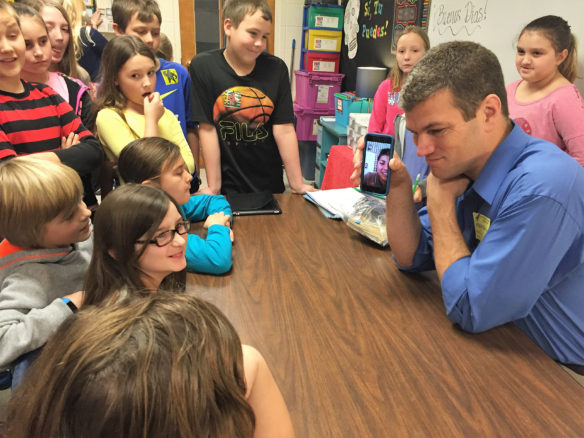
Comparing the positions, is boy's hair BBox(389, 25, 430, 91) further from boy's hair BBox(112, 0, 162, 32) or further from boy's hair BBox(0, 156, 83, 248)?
boy's hair BBox(0, 156, 83, 248)

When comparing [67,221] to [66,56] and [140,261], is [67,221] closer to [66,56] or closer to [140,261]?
[140,261]

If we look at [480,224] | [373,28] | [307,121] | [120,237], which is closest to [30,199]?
[120,237]

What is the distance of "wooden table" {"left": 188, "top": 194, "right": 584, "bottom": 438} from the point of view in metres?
0.76

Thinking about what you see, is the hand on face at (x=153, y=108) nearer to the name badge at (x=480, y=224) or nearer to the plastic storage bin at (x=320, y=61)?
the name badge at (x=480, y=224)

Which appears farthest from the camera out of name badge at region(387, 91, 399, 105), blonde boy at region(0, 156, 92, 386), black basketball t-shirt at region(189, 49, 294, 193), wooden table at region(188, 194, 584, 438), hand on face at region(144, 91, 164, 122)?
name badge at region(387, 91, 399, 105)

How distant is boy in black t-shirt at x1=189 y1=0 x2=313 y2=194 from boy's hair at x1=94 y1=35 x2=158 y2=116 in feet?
0.99

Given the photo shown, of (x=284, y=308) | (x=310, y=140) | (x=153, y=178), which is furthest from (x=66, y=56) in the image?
(x=310, y=140)

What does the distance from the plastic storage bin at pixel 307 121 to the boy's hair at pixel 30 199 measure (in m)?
4.15

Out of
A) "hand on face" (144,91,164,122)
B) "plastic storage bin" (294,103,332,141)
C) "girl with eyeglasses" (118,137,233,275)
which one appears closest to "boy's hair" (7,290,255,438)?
"girl with eyeglasses" (118,137,233,275)

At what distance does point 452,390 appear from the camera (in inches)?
32.6

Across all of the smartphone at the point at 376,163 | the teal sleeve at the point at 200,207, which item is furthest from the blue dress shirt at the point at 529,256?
the teal sleeve at the point at 200,207

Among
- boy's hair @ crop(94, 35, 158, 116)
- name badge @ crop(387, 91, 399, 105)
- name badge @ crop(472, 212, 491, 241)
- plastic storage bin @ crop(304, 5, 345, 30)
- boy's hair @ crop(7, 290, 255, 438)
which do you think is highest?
plastic storage bin @ crop(304, 5, 345, 30)

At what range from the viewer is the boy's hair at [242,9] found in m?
1.90

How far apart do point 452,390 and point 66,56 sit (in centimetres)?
233
